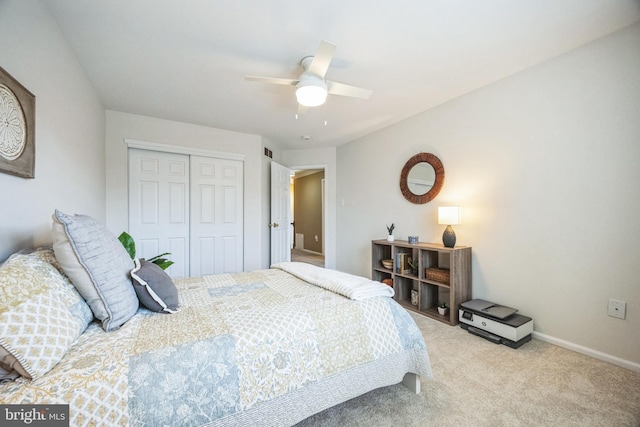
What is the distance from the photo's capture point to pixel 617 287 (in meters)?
1.88

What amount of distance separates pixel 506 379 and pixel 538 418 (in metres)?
0.33

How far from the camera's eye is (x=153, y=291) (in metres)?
1.29

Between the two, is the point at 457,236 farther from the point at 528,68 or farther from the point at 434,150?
the point at 528,68

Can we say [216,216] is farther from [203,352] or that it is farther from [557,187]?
[557,187]

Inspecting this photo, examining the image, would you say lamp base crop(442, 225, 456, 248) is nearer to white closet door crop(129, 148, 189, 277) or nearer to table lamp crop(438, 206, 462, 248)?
table lamp crop(438, 206, 462, 248)

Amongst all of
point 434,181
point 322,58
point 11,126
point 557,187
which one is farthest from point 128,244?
point 557,187

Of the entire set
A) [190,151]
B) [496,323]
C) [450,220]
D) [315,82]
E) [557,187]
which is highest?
[315,82]

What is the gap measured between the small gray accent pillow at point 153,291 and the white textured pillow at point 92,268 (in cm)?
6

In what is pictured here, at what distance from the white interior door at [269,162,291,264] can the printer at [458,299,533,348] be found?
2818 mm

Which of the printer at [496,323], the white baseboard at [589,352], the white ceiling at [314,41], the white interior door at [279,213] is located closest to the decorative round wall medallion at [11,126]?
the white ceiling at [314,41]

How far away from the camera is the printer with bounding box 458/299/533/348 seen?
2125 millimetres

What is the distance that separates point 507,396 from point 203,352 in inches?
68.9

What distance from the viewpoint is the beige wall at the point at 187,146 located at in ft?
10.4

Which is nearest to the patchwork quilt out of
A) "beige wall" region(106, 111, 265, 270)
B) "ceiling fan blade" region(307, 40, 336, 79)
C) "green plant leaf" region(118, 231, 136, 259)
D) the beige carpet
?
the beige carpet
